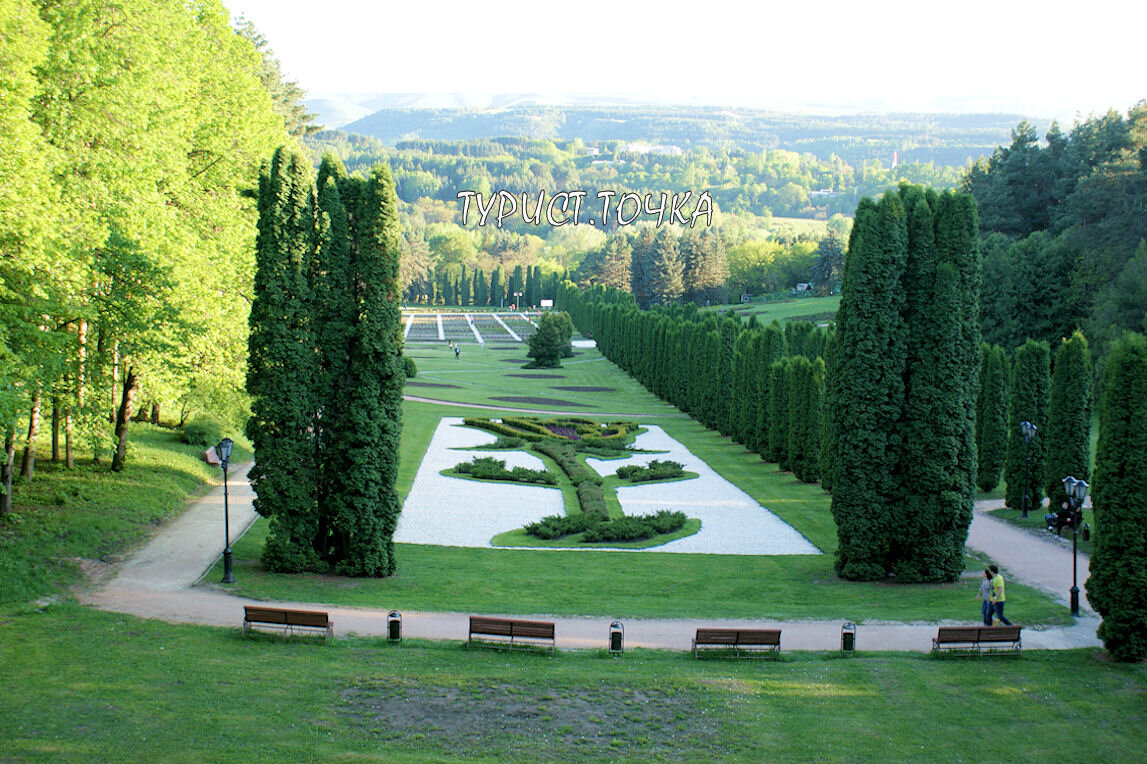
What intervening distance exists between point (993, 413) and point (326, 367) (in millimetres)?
26031

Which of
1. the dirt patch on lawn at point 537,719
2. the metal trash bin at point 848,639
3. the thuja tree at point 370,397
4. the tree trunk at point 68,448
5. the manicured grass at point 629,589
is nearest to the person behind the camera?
the dirt patch on lawn at point 537,719

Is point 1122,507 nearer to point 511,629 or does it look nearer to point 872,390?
point 872,390

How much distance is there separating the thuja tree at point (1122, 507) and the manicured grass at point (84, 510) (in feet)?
65.9

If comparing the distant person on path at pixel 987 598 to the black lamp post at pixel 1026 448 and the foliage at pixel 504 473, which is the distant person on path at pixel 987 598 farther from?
the foliage at pixel 504 473

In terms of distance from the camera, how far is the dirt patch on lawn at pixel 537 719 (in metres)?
12.2

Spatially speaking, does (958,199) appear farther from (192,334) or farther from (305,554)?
(192,334)

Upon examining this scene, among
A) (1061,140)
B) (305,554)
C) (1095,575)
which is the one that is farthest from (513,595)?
(1061,140)

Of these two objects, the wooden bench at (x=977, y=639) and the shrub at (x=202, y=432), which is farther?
the shrub at (x=202, y=432)

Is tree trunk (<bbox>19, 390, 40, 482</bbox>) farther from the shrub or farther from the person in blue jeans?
the person in blue jeans

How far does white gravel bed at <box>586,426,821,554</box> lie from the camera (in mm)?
28109

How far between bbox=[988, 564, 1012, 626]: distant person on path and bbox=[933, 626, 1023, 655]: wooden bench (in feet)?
6.26

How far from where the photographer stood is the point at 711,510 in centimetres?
3297

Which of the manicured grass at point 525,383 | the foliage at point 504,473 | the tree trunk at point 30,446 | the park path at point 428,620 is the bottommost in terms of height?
the manicured grass at point 525,383

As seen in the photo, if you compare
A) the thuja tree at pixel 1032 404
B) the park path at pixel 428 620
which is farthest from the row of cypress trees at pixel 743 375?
the park path at pixel 428 620
